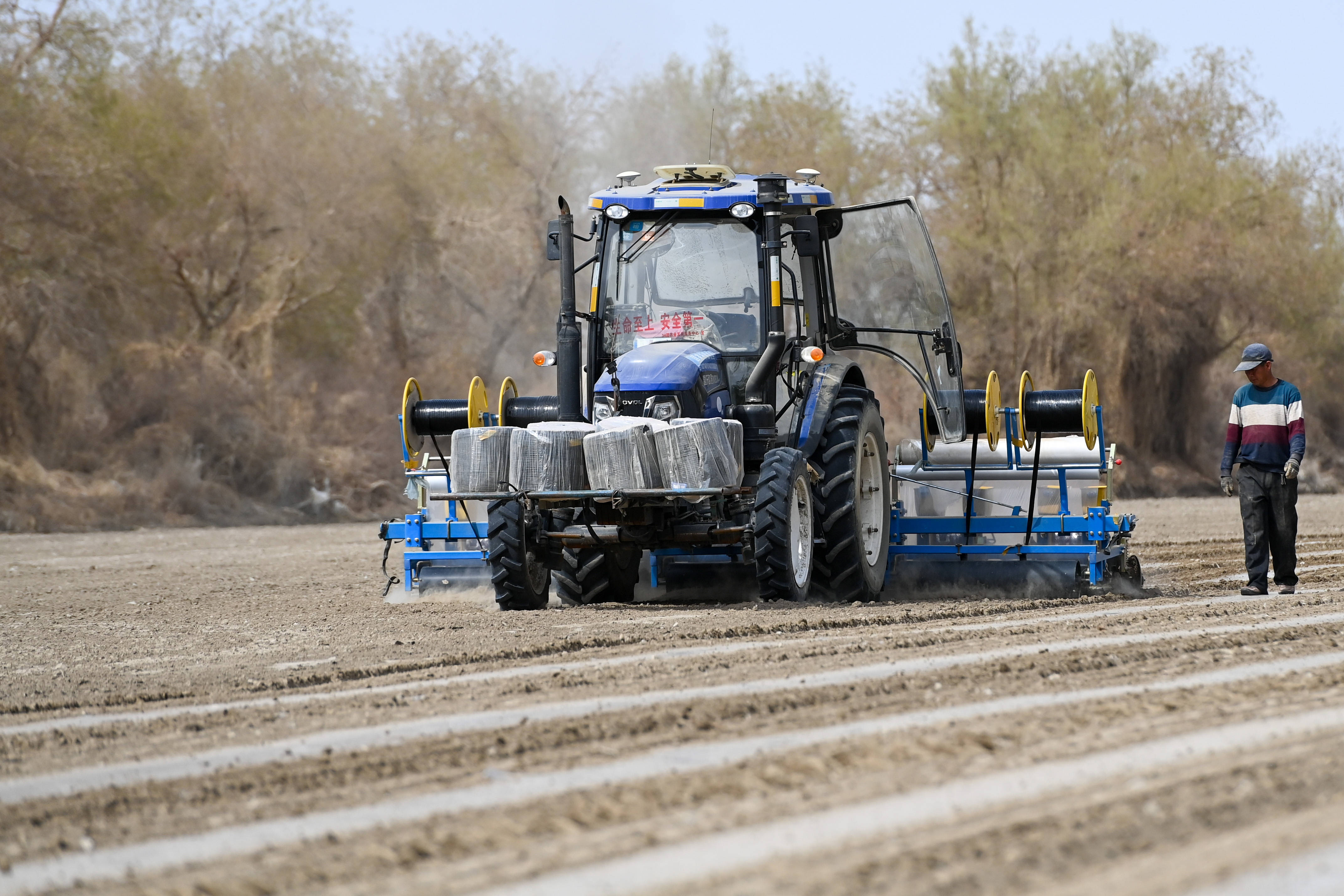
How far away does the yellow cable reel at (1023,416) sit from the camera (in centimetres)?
1129

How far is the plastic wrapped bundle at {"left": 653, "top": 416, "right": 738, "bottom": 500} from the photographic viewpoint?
938 cm

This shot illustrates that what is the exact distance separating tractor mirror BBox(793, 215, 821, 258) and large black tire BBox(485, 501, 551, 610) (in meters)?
2.68

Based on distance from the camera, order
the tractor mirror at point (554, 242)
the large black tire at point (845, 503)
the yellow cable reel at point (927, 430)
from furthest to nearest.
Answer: the yellow cable reel at point (927, 430) < the tractor mirror at point (554, 242) < the large black tire at point (845, 503)

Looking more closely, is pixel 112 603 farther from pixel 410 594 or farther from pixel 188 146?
pixel 188 146

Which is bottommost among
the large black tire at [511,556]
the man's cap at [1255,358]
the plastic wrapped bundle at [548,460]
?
the large black tire at [511,556]

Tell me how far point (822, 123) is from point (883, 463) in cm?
2697

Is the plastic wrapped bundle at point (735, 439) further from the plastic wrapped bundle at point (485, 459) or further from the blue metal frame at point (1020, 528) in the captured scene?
the blue metal frame at point (1020, 528)

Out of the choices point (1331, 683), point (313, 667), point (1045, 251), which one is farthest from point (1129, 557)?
point (1045, 251)

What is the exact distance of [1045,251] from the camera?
3434 cm

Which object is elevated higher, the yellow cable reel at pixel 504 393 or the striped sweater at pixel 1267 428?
the yellow cable reel at pixel 504 393

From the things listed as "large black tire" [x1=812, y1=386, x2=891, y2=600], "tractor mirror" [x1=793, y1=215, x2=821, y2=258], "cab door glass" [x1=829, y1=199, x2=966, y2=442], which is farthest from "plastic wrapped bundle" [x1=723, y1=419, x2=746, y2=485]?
"cab door glass" [x1=829, y1=199, x2=966, y2=442]

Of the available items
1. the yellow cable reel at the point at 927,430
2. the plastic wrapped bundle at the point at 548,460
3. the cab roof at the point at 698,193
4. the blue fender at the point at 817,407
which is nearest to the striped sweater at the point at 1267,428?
the yellow cable reel at the point at 927,430

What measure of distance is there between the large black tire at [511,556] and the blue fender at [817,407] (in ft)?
6.28

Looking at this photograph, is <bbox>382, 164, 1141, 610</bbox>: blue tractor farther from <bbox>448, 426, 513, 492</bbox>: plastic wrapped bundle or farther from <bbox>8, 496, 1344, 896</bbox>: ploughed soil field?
<bbox>8, 496, 1344, 896</bbox>: ploughed soil field
